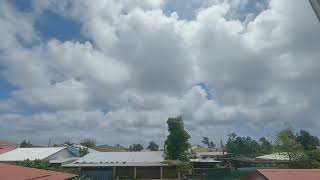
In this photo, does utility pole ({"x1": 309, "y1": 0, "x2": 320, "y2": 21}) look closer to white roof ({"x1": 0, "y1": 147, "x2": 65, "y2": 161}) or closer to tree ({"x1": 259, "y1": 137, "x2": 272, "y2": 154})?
white roof ({"x1": 0, "y1": 147, "x2": 65, "y2": 161})

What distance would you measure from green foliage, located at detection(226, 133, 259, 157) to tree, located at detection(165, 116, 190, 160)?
100ft

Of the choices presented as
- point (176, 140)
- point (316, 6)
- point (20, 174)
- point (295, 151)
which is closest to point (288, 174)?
point (316, 6)

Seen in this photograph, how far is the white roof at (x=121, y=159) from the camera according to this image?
46713 mm

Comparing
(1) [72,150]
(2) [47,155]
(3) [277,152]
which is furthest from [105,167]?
(3) [277,152]

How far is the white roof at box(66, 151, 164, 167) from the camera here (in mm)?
46713

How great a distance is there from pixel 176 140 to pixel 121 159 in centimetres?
848

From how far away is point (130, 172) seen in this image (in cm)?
4631

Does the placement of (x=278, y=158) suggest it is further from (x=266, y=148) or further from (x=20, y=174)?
(x=20, y=174)

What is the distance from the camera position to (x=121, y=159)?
5056cm

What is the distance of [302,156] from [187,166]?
14116 millimetres

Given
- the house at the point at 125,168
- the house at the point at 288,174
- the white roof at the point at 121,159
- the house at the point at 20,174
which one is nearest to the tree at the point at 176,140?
the white roof at the point at 121,159

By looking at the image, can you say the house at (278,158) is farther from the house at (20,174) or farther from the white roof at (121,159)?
the house at (20,174)

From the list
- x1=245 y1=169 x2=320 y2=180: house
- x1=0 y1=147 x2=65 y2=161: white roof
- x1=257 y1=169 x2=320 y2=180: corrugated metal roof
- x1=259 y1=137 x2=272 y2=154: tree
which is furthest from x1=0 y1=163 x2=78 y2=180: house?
x1=259 y1=137 x2=272 y2=154: tree

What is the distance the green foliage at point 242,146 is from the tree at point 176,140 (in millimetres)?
30484
